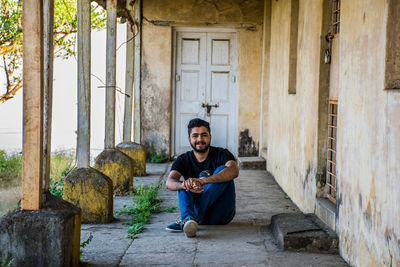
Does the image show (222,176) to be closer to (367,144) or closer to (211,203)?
(211,203)

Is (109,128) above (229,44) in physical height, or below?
below

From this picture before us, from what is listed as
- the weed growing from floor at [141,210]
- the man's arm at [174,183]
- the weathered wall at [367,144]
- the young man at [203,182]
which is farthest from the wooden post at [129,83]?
the weathered wall at [367,144]

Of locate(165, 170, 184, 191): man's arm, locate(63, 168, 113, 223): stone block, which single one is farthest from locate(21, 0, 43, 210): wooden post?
locate(63, 168, 113, 223): stone block

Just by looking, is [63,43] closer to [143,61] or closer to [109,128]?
[143,61]

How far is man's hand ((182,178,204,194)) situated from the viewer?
4988 millimetres

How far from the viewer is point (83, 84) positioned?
5.75m

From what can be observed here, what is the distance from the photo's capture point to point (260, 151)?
35.4 feet

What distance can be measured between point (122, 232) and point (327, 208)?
6.91 feet

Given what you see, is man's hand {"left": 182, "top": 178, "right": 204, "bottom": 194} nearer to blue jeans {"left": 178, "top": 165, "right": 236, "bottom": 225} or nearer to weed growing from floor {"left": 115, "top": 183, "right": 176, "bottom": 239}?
blue jeans {"left": 178, "top": 165, "right": 236, "bottom": 225}

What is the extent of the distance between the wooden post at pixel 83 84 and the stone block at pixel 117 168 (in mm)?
1516

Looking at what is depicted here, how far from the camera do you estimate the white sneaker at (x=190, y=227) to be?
15.8ft

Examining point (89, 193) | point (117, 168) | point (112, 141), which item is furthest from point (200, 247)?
point (112, 141)

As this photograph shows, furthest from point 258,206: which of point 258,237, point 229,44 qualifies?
point 229,44

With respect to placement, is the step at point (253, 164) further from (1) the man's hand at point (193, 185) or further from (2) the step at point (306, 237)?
(2) the step at point (306, 237)
